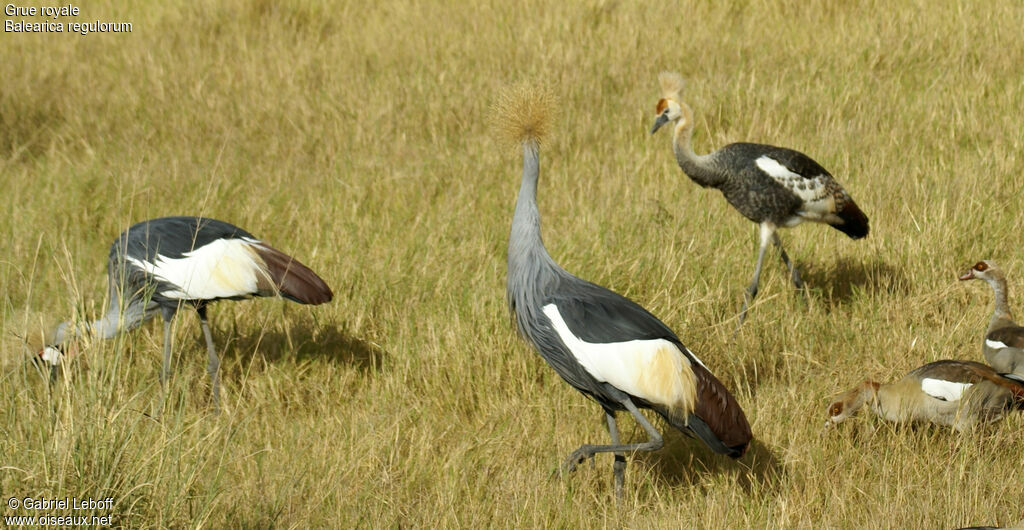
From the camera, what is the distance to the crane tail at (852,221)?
16.8ft

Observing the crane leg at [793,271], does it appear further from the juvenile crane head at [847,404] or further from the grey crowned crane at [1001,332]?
the juvenile crane head at [847,404]

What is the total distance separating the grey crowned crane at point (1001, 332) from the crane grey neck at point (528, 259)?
5.72 ft

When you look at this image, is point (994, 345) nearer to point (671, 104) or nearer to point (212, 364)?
point (671, 104)

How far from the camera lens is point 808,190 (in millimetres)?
5086

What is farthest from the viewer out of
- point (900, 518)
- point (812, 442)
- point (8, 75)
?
point (8, 75)

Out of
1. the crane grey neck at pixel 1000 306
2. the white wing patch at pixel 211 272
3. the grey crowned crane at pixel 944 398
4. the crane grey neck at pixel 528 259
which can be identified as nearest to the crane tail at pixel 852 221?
the crane grey neck at pixel 1000 306

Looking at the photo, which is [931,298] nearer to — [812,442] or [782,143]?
[812,442]

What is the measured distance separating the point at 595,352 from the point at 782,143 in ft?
11.4

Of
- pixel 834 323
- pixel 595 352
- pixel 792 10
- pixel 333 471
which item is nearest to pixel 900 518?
pixel 595 352

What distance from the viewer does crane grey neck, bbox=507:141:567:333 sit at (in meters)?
3.68

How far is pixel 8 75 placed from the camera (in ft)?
25.4

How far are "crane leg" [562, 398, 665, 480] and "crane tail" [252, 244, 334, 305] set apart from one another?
4.52 feet

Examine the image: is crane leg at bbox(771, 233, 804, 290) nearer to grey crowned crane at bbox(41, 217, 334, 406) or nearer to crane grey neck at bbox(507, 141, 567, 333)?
crane grey neck at bbox(507, 141, 567, 333)

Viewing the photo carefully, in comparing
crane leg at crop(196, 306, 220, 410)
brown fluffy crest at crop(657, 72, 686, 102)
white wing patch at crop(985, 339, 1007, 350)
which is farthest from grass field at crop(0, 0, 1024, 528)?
brown fluffy crest at crop(657, 72, 686, 102)
